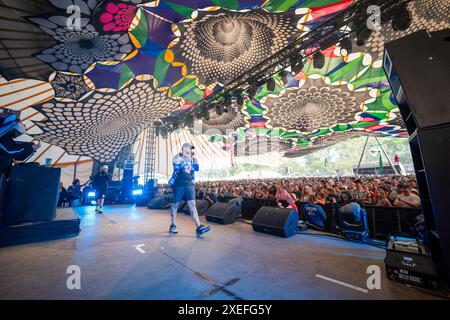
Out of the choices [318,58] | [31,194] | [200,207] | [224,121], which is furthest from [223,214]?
[224,121]

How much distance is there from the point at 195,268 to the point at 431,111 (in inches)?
125

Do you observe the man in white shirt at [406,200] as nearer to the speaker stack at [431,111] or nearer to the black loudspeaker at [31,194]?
the speaker stack at [431,111]

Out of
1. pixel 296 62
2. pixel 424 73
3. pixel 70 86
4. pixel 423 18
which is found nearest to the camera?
pixel 424 73

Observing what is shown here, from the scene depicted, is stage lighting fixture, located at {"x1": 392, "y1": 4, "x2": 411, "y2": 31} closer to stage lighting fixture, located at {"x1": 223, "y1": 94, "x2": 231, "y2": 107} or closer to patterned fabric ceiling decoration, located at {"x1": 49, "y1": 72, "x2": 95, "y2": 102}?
stage lighting fixture, located at {"x1": 223, "y1": 94, "x2": 231, "y2": 107}

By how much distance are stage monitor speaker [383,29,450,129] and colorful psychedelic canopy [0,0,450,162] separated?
4052mm

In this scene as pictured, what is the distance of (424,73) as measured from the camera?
6.74ft

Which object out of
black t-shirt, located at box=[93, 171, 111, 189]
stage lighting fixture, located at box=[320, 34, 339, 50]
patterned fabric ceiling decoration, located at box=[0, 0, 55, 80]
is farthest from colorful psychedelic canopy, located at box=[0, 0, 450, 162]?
black t-shirt, located at box=[93, 171, 111, 189]

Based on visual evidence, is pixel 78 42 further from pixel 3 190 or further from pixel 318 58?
pixel 318 58

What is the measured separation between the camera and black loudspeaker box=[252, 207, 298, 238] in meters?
4.12

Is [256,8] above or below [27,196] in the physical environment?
above

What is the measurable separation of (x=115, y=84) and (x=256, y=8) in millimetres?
6473

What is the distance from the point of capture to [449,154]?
179 cm
